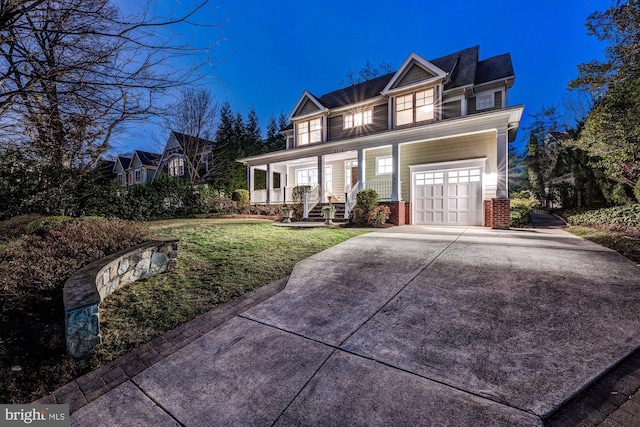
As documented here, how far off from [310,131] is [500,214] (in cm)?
1092

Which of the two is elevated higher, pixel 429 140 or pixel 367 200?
pixel 429 140

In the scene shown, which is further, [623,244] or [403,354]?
[623,244]

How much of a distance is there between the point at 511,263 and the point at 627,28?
5816 millimetres

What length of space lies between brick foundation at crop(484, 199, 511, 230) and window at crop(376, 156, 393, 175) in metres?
5.14

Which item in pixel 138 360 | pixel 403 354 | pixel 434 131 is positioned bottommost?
pixel 138 360

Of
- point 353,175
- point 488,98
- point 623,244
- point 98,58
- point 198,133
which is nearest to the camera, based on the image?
point 98,58

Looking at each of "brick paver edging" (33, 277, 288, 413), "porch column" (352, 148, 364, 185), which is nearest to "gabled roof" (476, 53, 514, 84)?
"porch column" (352, 148, 364, 185)

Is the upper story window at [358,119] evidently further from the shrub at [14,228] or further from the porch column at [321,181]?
the shrub at [14,228]

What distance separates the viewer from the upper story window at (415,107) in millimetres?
12172

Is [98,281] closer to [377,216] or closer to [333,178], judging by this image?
[377,216]

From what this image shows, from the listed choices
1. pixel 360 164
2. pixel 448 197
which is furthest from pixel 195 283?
pixel 448 197

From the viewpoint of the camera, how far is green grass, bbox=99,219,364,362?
9.59 ft

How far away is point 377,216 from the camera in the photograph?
10383 mm

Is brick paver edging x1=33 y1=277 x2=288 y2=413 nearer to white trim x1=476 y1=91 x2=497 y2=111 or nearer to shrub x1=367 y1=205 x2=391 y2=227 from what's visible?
shrub x1=367 y1=205 x2=391 y2=227
